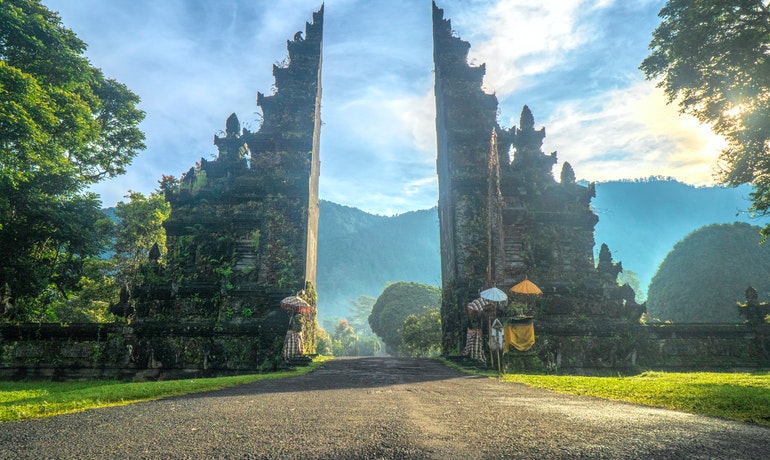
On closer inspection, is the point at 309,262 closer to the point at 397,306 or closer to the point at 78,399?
the point at 78,399

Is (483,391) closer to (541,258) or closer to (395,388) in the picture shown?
(395,388)

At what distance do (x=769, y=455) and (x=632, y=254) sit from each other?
234 m

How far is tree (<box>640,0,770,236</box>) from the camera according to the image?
1295 cm

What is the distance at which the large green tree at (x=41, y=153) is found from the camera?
1453 cm

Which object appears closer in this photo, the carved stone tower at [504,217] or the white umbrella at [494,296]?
the white umbrella at [494,296]

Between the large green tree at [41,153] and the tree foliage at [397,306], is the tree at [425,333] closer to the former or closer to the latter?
the tree foliage at [397,306]

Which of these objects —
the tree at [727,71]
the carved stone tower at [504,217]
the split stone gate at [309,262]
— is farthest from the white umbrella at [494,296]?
the tree at [727,71]

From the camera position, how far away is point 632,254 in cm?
19900

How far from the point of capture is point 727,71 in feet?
44.4

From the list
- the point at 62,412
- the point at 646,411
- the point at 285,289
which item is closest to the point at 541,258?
the point at 285,289

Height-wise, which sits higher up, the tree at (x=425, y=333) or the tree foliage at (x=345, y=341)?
the tree at (x=425, y=333)

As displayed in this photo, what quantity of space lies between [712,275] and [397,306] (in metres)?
31.2

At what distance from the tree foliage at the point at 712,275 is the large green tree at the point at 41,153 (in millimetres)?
44216

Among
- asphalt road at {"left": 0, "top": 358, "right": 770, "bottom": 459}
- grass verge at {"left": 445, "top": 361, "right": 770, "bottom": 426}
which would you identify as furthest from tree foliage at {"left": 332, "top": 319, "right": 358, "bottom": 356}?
asphalt road at {"left": 0, "top": 358, "right": 770, "bottom": 459}
